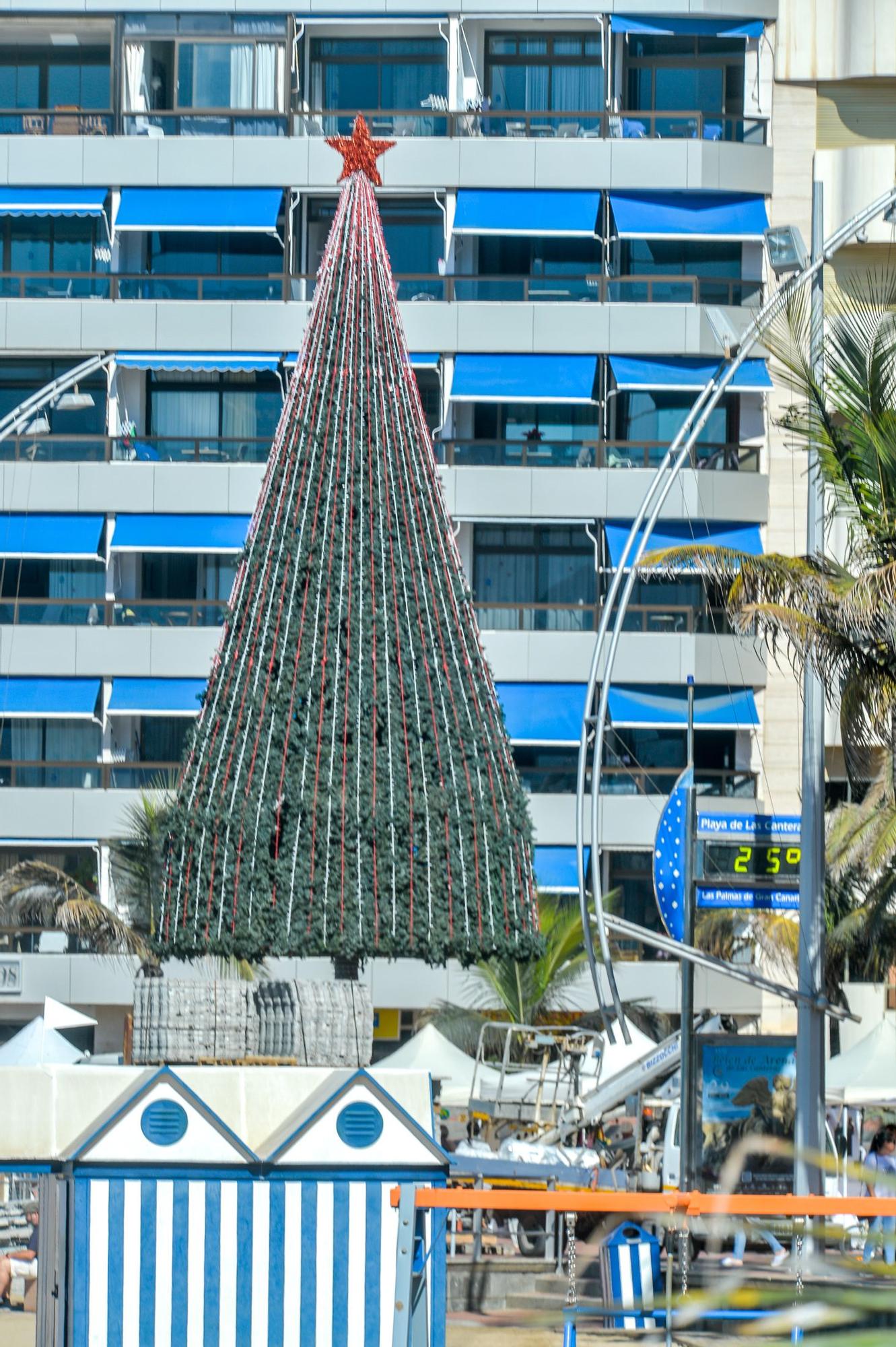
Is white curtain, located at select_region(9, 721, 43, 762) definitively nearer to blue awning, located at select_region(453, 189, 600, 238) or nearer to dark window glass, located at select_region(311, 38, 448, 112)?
blue awning, located at select_region(453, 189, 600, 238)

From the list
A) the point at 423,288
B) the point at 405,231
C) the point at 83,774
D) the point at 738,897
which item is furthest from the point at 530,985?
the point at 405,231

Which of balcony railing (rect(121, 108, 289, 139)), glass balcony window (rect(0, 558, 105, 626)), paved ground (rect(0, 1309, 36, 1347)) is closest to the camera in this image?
paved ground (rect(0, 1309, 36, 1347))

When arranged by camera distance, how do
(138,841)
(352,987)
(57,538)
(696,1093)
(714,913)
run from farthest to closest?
(57,538)
(138,841)
(714,913)
(696,1093)
(352,987)

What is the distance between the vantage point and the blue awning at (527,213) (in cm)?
4019

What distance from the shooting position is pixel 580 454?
40.8m

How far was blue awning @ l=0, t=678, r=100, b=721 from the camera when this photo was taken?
39438mm

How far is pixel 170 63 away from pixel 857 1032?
23.1 m

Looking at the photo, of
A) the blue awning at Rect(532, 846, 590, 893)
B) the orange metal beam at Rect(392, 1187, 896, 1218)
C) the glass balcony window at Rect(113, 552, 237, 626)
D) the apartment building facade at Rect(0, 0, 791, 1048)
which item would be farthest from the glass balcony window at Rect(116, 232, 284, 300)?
the orange metal beam at Rect(392, 1187, 896, 1218)

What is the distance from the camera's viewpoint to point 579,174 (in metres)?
40.7

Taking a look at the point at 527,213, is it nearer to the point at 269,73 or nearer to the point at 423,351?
the point at 423,351

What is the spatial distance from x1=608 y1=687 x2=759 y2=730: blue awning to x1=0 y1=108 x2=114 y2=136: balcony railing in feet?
49.2

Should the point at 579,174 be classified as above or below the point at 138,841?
above

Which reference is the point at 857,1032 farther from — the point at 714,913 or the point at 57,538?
the point at 57,538

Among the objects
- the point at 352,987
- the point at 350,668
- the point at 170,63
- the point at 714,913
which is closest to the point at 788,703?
the point at 714,913
